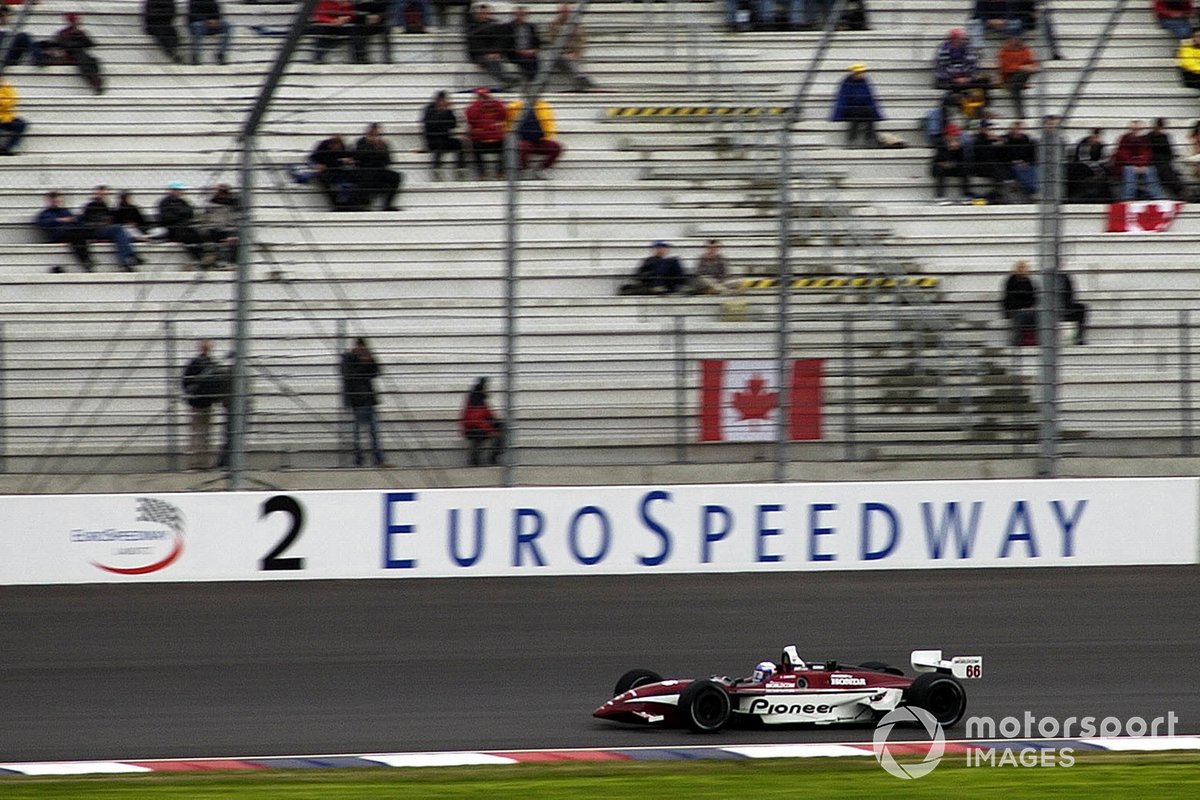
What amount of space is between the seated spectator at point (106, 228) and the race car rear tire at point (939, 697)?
758 cm

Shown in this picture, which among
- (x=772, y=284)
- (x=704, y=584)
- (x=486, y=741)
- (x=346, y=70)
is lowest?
(x=704, y=584)

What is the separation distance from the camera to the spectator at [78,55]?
13.6 metres

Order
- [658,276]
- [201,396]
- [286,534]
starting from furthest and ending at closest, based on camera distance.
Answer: [658,276], [201,396], [286,534]

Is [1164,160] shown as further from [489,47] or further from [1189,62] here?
[489,47]

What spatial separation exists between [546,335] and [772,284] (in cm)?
177

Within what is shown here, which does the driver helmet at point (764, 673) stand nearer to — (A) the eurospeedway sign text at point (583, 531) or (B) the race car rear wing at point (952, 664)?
(B) the race car rear wing at point (952, 664)

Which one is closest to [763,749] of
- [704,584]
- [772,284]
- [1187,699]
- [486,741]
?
[486,741]

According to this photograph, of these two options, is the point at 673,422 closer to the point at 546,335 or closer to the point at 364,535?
the point at 546,335

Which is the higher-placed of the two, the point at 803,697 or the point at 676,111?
Answer: the point at 676,111

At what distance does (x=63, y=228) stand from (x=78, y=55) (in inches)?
71.3

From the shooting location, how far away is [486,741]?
7.15 m

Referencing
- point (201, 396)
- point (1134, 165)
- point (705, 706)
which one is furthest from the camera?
point (1134, 165)

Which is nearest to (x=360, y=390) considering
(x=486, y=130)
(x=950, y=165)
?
(x=486, y=130)

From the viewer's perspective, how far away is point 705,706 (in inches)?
273
